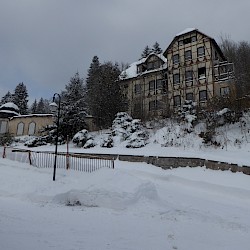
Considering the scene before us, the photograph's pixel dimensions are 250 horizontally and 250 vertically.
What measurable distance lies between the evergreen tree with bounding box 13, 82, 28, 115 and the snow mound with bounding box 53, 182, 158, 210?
47.8 meters

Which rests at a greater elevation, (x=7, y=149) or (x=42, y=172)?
(x=7, y=149)

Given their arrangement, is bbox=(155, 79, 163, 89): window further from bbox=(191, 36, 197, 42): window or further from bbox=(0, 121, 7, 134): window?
bbox=(0, 121, 7, 134): window

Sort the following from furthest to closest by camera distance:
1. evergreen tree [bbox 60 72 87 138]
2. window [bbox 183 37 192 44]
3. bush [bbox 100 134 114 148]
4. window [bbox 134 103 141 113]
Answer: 1. window [bbox 183 37 192 44]
2. window [bbox 134 103 141 113]
3. evergreen tree [bbox 60 72 87 138]
4. bush [bbox 100 134 114 148]

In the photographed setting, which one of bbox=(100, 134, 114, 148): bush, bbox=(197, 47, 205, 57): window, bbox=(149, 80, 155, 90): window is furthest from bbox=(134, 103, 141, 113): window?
bbox=(197, 47, 205, 57): window

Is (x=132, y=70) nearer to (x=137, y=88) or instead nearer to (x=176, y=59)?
(x=137, y=88)

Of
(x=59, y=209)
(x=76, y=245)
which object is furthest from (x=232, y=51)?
(x=76, y=245)

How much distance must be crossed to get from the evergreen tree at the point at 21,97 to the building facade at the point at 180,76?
89.8 ft

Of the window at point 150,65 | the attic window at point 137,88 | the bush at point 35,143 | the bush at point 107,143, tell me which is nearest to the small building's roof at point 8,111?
the bush at point 35,143

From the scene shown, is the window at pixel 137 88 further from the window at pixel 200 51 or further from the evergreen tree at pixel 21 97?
the evergreen tree at pixel 21 97

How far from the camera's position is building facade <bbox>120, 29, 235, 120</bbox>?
31.1 m

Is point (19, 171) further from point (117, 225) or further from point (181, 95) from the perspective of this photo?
point (181, 95)

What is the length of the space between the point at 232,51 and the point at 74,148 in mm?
26375

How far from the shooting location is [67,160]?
54.3 feet

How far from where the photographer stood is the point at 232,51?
123 ft
